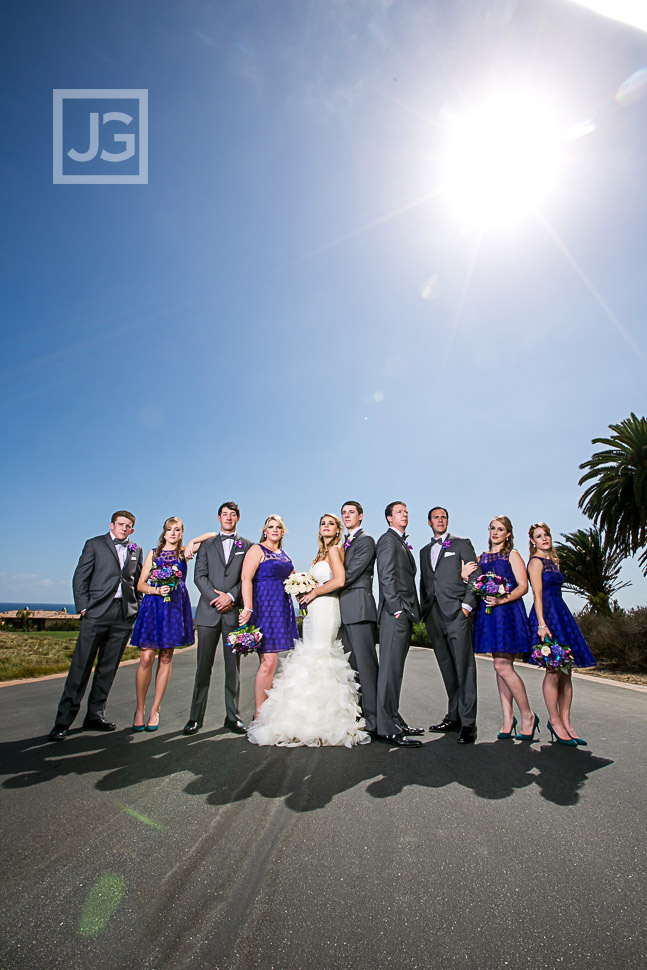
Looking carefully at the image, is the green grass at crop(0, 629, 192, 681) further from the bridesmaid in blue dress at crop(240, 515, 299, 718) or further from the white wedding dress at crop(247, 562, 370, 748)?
the white wedding dress at crop(247, 562, 370, 748)

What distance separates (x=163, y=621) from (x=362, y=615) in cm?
232

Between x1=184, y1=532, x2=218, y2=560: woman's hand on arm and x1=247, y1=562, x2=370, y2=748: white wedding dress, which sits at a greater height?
x1=184, y1=532, x2=218, y2=560: woman's hand on arm

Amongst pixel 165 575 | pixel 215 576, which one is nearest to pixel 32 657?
pixel 165 575

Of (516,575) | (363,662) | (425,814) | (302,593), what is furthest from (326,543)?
(425,814)

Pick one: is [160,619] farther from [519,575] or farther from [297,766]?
[519,575]

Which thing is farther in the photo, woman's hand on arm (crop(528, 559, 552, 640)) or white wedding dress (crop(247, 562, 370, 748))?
woman's hand on arm (crop(528, 559, 552, 640))

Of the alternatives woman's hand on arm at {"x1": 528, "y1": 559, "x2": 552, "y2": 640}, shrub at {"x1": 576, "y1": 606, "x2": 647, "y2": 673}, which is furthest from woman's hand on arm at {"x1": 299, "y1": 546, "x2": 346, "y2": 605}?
shrub at {"x1": 576, "y1": 606, "x2": 647, "y2": 673}

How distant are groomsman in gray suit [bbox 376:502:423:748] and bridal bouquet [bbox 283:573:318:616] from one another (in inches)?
31.1

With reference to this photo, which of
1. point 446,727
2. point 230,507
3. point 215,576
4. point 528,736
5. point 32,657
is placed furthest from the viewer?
point 32,657

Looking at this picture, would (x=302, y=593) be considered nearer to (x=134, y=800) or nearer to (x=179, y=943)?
(x=134, y=800)

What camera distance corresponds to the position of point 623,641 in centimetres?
1396

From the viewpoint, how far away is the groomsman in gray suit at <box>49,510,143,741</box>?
5.50 m

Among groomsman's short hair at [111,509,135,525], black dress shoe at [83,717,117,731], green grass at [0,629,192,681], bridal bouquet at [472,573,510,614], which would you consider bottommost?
black dress shoe at [83,717,117,731]

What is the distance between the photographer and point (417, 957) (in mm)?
1732
